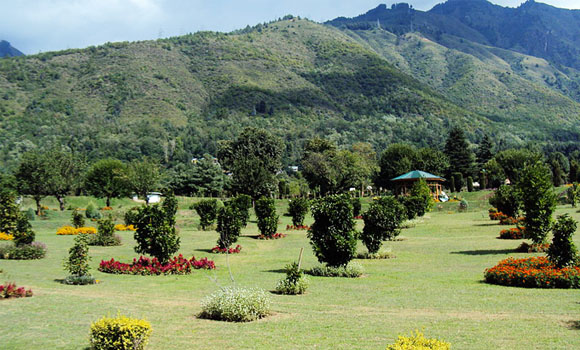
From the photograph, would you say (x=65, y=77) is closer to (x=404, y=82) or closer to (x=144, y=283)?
(x=404, y=82)

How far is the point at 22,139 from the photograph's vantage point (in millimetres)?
112625

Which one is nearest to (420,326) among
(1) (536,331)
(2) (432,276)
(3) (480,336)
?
(3) (480,336)

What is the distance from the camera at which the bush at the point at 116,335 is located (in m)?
7.85

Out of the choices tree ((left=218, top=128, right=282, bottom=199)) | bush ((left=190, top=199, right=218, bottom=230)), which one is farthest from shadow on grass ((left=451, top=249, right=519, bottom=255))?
tree ((left=218, top=128, right=282, bottom=199))

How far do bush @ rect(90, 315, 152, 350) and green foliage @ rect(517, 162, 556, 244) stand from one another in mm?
19560

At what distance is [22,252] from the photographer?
21.0 m

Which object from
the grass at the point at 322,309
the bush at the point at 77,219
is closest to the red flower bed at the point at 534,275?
the grass at the point at 322,309

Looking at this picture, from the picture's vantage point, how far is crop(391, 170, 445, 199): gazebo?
64125 mm

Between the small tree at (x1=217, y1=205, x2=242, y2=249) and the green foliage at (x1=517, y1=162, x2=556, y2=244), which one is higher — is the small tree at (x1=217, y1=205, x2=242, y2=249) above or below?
below

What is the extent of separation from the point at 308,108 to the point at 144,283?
15115 centimetres

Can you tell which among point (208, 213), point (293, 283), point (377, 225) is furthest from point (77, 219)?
point (293, 283)

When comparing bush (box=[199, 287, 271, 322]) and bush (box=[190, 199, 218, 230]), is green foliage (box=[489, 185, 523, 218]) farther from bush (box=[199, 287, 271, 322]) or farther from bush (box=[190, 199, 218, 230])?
bush (box=[199, 287, 271, 322])

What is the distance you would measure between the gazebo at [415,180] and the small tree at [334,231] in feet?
155

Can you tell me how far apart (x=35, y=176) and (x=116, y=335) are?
48637 mm
